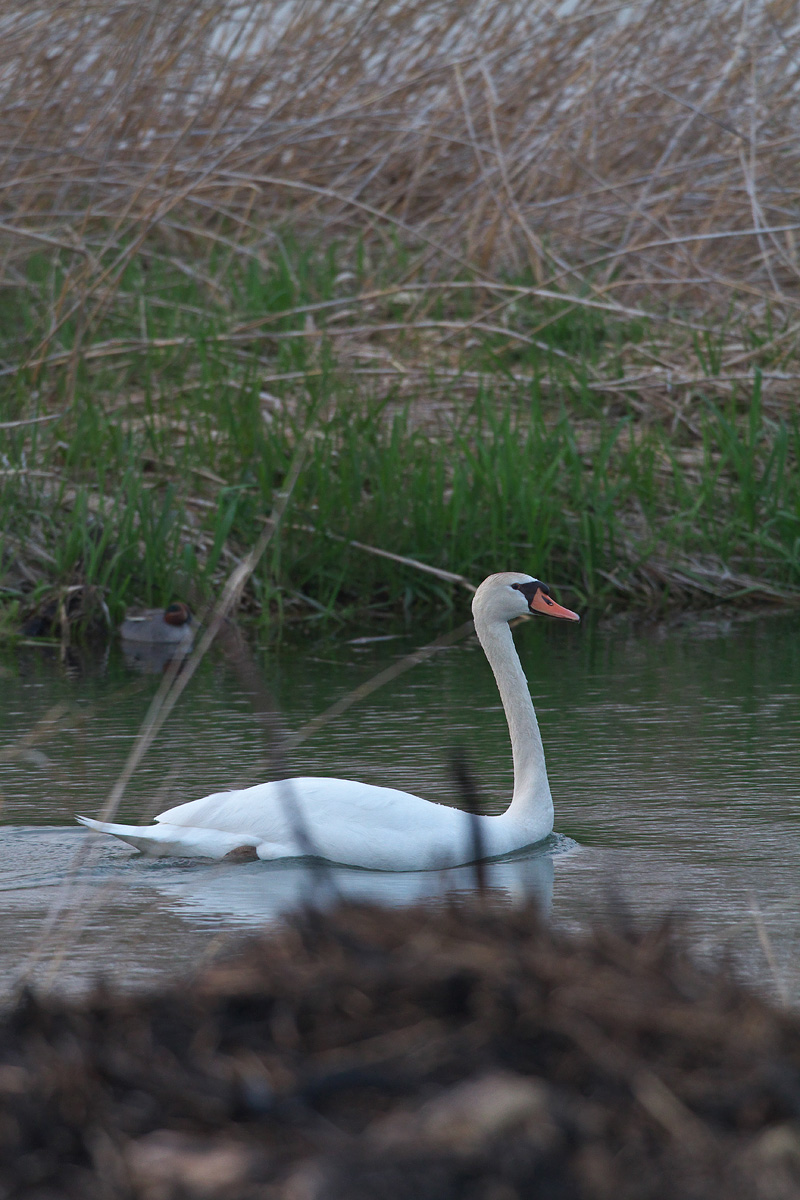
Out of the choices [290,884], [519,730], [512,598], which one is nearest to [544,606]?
[512,598]

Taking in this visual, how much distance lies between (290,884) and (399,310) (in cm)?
668

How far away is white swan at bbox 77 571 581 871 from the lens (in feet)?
14.0

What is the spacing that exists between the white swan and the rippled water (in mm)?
64

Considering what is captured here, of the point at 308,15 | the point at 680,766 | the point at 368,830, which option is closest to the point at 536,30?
the point at 308,15

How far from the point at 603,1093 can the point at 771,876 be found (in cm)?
236

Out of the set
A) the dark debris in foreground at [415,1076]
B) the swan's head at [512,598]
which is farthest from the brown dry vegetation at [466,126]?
the dark debris in foreground at [415,1076]

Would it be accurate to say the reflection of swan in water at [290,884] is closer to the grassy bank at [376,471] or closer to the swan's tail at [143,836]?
the swan's tail at [143,836]

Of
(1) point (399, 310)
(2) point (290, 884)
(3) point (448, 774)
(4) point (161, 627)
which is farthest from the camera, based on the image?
(1) point (399, 310)

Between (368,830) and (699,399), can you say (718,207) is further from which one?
(368,830)

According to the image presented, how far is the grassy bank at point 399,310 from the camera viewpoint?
7.96 metres

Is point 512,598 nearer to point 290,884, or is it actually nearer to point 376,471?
point 290,884

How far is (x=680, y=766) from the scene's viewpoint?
506 centimetres

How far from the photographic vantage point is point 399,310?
10359mm

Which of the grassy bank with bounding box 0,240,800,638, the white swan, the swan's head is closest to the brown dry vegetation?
the grassy bank with bounding box 0,240,800,638
